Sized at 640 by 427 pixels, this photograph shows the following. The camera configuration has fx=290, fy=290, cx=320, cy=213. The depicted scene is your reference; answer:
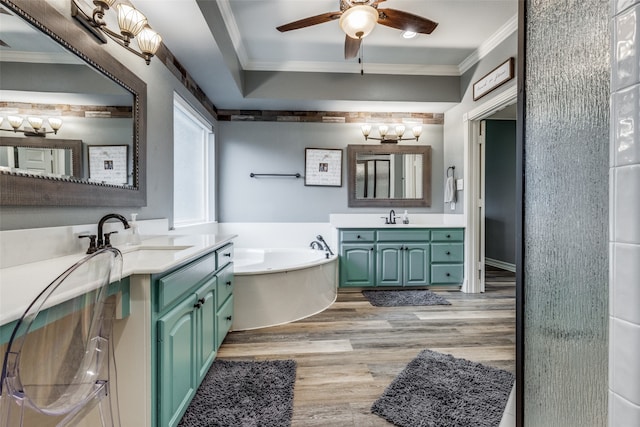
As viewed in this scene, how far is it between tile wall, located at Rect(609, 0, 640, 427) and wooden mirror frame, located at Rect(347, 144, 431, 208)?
3.61 metres

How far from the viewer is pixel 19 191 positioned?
112 cm

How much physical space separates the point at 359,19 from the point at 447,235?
104 inches

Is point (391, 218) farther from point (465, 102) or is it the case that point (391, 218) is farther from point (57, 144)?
point (57, 144)

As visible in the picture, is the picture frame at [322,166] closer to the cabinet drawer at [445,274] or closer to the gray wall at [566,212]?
the cabinet drawer at [445,274]

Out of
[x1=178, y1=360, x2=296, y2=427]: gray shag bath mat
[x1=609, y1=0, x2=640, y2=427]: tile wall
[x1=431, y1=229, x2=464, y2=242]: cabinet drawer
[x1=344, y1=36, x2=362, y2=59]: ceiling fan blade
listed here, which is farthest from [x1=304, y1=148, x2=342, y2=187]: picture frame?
[x1=609, y1=0, x2=640, y2=427]: tile wall

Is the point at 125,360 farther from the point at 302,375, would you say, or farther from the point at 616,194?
the point at 616,194

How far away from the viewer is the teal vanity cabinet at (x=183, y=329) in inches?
46.1

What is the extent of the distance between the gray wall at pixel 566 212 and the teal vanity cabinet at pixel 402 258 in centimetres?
290

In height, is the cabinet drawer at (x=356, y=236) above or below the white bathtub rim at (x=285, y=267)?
above

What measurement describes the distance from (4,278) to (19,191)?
0.38 m

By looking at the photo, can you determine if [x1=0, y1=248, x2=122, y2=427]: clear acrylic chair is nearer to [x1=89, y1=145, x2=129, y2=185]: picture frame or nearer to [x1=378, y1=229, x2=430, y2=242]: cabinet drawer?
[x1=89, y1=145, x2=129, y2=185]: picture frame

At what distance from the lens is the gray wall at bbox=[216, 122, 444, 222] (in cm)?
396

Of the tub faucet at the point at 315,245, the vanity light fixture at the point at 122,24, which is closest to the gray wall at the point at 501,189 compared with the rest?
the tub faucet at the point at 315,245

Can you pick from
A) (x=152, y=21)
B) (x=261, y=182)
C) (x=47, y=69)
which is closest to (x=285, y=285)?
(x=261, y=182)
